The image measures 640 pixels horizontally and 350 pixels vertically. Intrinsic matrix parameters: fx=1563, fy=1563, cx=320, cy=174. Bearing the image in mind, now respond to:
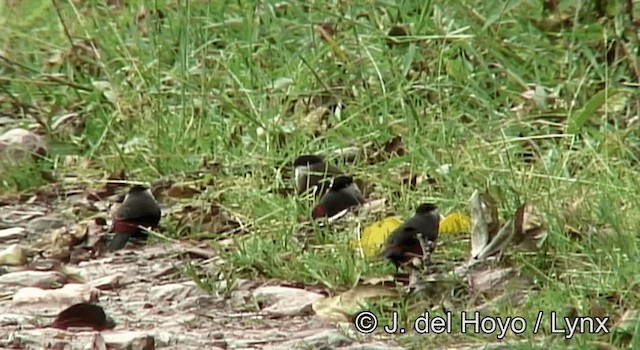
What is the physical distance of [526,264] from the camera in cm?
343

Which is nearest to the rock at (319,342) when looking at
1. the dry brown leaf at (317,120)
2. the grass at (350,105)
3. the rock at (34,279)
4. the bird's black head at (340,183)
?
the grass at (350,105)

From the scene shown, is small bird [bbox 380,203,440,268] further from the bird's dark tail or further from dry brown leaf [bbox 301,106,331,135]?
dry brown leaf [bbox 301,106,331,135]

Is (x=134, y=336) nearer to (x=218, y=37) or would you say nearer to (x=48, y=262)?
(x=48, y=262)

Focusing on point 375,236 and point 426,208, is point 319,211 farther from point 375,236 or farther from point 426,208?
point 426,208

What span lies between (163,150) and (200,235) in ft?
2.63

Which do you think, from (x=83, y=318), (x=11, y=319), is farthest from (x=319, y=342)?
(x=11, y=319)

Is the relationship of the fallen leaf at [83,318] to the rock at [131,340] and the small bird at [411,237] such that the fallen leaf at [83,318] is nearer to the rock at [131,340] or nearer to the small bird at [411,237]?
the rock at [131,340]

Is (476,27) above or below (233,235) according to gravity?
above

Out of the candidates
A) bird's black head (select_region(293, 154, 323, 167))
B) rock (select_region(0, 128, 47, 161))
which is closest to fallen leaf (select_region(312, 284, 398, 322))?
bird's black head (select_region(293, 154, 323, 167))

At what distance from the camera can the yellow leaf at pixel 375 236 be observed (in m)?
3.70

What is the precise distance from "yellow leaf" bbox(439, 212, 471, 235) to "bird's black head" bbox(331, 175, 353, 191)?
1.36 ft

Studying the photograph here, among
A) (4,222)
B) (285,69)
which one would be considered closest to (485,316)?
(4,222)

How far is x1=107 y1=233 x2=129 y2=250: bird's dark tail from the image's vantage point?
4.13m

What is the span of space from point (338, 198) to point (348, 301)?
79 cm
